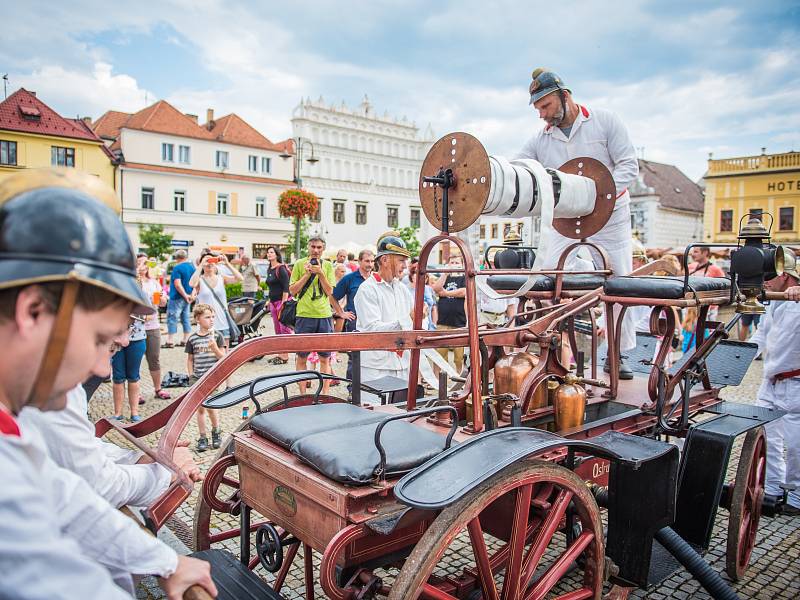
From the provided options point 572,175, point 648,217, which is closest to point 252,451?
point 572,175

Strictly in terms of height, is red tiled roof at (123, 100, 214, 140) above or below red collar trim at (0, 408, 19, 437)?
above

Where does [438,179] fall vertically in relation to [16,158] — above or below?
below

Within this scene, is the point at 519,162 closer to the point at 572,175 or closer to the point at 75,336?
the point at 572,175

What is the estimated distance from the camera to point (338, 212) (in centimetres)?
4694

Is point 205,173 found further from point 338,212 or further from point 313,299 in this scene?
point 313,299

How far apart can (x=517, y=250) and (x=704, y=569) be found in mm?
2959

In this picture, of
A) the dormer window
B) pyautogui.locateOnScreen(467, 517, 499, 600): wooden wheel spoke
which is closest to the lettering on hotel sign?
pyautogui.locateOnScreen(467, 517, 499, 600): wooden wheel spoke

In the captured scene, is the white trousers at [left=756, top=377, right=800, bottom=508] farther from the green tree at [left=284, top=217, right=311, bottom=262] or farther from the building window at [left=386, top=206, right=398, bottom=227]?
the building window at [left=386, top=206, right=398, bottom=227]

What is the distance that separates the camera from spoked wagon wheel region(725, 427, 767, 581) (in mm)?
3225

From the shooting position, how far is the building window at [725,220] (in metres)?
35.6

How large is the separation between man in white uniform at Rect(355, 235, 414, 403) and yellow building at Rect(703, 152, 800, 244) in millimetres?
33368

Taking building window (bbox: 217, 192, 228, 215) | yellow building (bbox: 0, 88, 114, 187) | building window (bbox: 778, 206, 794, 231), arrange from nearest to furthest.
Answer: yellow building (bbox: 0, 88, 114, 187) → building window (bbox: 778, 206, 794, 231) → building window (bbox: 217, 192, 228, 215)

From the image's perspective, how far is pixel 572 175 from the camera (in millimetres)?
3668

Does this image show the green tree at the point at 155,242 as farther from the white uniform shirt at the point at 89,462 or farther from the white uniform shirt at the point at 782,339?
the white uniform shirt at the point at 89,462
